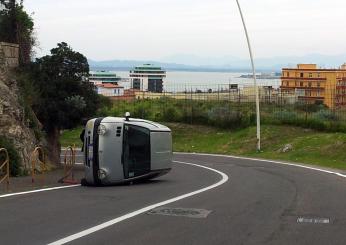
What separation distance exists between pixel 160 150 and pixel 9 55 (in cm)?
1174

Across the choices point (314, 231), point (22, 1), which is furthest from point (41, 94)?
point (314, 231)

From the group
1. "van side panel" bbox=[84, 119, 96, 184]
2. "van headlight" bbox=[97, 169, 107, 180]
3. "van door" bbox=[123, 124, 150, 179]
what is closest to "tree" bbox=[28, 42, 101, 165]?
"van side panel" bbox=[84, 119, 96, 184]

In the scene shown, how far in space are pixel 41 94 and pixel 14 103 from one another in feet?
14.7

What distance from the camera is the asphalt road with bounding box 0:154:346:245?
8.77 metres

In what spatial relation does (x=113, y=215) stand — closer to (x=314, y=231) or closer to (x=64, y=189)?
(x=314, y=231)

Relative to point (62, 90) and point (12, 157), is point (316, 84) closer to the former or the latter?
point (62, 90)

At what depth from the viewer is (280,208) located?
40.2 feet

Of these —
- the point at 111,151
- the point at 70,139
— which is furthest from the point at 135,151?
the point at 70,139

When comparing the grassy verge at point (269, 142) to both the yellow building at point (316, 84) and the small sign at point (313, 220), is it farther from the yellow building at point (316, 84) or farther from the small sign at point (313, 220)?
the small sign at point (313, 220)

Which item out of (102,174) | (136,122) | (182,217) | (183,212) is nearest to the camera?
(182,217)

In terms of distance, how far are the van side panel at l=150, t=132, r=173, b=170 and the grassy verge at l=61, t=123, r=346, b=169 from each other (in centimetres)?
1192

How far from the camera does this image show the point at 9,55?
89.6 ft

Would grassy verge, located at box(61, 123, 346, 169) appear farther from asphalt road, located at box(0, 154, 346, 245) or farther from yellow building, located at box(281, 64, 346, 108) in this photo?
asphalt road, located at box(0, 154, 346, 245)

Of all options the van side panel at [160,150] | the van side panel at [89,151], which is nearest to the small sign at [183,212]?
the van side panel at [89,151]
